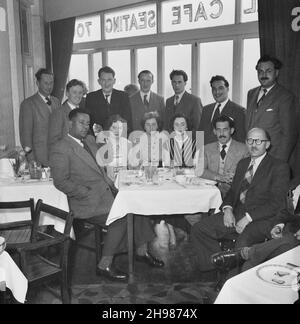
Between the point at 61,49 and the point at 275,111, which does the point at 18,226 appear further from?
the point at 61,49

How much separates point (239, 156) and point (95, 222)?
1439mm

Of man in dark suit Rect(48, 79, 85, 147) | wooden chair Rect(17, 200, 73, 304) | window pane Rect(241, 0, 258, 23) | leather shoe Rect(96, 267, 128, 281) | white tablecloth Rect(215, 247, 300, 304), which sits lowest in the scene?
leather shoe Rect(96, 267, 128, 281)

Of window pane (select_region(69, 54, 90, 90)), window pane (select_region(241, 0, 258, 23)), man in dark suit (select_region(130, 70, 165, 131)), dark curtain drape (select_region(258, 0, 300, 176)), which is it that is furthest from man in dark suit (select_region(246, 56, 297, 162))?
window pane (select_region(69, 54, 90, 90))

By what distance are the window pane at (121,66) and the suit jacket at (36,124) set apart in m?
1.92

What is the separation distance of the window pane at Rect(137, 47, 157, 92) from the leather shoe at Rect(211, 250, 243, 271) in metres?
4.30

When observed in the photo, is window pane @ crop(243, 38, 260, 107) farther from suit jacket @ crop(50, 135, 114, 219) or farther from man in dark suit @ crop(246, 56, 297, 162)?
suit jacket @ crop(50, 135, 114, 219)

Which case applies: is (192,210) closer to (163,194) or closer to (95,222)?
(163,194)

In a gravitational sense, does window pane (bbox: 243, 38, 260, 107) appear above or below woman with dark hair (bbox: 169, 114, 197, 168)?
above

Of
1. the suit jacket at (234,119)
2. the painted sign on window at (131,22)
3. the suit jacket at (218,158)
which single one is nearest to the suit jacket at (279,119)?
the suit jacket at (234,119)

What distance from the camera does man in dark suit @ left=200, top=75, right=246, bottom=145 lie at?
15.6 feet

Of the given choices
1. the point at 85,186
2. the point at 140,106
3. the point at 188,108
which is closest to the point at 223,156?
the point at 85,186

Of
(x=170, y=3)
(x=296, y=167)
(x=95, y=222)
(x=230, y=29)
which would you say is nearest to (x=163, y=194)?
(x=95, y=222)

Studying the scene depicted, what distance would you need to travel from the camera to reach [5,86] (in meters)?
4.95
